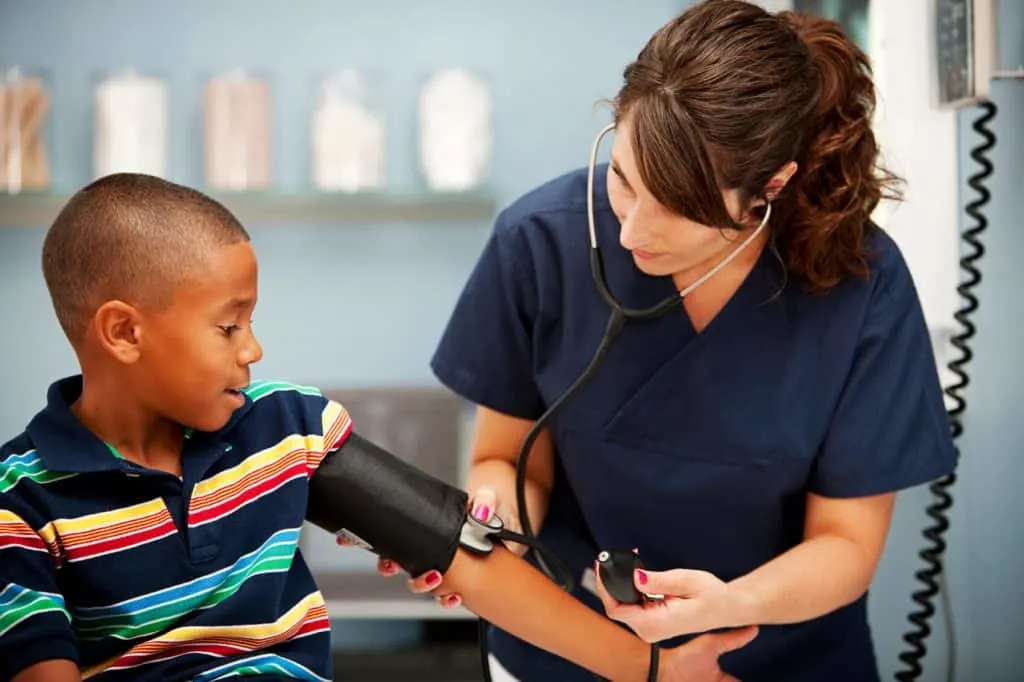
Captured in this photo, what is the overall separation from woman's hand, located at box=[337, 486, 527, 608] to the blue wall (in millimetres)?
1501

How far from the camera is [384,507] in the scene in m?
1.01

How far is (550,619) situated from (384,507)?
230mm

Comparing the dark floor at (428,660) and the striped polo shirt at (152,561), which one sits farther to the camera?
the dark floor at (428,660)

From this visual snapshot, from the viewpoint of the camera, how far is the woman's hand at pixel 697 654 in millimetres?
1173

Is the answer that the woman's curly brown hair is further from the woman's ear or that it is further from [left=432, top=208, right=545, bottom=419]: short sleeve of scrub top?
[left=432, top=208, right=545, bottom=419]: short sleeve of scrub top

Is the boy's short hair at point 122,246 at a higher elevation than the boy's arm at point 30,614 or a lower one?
higher

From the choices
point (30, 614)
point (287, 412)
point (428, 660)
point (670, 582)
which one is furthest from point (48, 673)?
point (428, 660)

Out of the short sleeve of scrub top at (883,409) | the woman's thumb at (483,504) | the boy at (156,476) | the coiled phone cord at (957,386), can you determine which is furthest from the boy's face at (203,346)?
the coiled phone cord at (957,386)

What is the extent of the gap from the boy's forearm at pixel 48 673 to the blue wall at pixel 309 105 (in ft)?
6.25

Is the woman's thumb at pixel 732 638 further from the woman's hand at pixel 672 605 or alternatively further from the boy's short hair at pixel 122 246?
the boy's short hair at pixel 122 246

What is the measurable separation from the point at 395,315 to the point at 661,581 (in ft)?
5.64

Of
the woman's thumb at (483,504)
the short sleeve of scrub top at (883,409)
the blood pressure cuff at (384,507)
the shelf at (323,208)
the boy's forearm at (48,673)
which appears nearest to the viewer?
the boy's forearm at (48,673)

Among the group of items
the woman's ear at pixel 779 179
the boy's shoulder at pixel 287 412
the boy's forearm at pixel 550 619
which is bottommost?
the boy's forearm at pixel 550 619

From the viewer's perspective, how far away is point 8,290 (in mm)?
2711
